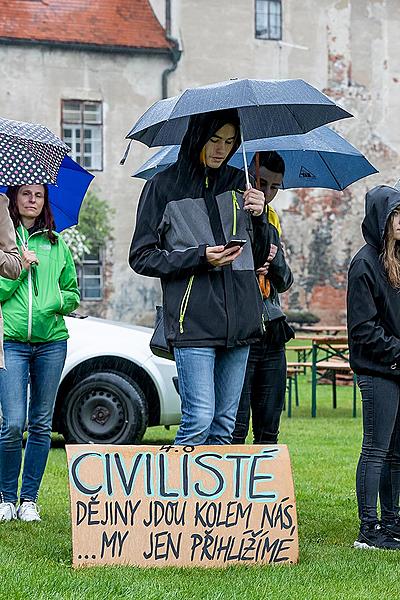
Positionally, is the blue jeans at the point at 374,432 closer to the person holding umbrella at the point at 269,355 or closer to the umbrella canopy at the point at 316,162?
the person holding umbrella at the point at 269,355

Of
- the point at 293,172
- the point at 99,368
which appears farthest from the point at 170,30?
the point at 293,172

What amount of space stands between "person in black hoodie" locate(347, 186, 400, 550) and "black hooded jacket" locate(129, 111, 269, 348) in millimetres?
609

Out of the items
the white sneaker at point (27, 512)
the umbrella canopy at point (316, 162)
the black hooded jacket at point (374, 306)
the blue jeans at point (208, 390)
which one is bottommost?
the white sneaker at point (27, 512)

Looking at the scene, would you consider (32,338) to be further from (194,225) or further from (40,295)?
(194,225)

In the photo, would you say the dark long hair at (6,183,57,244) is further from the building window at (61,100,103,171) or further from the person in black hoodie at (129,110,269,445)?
the building window at (61,100,103,171)

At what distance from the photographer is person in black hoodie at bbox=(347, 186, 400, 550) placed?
19.5 ft

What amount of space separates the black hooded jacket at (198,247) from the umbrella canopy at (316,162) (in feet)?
3.95

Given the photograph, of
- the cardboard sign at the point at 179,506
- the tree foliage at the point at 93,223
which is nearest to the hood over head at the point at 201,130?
the cardboard sign at the point at 179,506

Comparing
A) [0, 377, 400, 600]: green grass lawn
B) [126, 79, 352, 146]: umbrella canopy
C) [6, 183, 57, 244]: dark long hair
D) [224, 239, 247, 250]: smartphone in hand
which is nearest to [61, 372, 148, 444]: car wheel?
[0, 377, 400, 600]: green grass lawn

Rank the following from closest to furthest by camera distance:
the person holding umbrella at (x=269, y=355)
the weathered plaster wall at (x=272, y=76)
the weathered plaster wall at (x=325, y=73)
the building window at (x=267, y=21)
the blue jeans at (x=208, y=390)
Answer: the blue jeans at (x=208, y=390), the person holding umbrella at (x=269, y=355), the weathered plaster wall at (x=272, y=76), the weathered plaster wall at (x=325, y=73), the building window at (x=267, y=21)

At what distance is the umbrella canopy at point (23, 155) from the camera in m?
5.73

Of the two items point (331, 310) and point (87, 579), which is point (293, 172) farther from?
point (331, 310)

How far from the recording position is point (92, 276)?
112 ft

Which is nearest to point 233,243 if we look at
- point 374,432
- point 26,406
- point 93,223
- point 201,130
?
point 201,130
